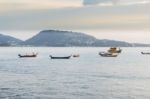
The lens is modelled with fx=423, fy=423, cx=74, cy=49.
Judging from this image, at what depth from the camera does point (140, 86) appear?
82.8 meters

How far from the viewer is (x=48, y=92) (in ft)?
238

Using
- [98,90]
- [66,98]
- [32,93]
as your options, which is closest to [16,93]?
[32,93]

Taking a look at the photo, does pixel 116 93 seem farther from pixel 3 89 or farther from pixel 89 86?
pixel 3 89

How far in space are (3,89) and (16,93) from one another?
6006 mm

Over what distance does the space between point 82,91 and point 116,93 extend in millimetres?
6160

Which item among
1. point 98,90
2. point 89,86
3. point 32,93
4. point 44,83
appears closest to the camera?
point 32,93

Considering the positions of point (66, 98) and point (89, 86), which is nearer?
point (66, 98)

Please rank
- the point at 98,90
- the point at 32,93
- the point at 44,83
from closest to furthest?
1. the point at 32,93
2. the point at 98,90
3. the point at 44,83

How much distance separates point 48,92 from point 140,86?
2016 centimetres

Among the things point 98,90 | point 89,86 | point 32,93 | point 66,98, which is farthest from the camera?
point 89,86

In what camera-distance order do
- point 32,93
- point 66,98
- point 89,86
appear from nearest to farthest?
1. point 66,98
2. point 32,93
3. point 89,86

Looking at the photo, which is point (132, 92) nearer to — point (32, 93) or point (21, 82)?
point (32, 93)

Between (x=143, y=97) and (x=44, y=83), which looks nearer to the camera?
(x=143, y=97)

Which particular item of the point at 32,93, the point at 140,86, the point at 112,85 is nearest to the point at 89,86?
the point at 112,85
